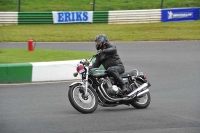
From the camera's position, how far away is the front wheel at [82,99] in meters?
9.88

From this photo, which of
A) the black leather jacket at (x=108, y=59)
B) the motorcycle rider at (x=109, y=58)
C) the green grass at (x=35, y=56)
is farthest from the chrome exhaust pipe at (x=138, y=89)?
the green grass at (x=35, y=56)

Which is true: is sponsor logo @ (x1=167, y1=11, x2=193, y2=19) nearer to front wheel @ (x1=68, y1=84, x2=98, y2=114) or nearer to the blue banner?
the blue banner

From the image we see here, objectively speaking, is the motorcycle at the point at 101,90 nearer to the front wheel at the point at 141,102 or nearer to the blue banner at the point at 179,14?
the front wheel at the point at 141,102

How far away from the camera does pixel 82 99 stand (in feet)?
32.8

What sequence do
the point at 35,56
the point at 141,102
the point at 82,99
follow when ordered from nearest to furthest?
the point at 82,99
the point at 141,102
the point at 35,56

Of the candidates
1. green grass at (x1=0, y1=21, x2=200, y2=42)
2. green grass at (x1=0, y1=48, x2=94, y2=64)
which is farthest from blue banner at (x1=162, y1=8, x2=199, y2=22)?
green grass at (x1=0, y1=48, x2=94, y2=64)

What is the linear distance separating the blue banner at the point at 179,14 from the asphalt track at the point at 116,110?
15887mm

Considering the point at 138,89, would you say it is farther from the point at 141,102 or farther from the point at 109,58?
the point at 109,58

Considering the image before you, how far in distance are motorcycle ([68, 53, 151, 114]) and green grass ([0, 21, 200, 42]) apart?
51.0 feet

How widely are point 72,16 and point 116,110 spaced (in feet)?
72.2

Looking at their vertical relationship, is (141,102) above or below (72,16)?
below

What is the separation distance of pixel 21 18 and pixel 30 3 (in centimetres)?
570

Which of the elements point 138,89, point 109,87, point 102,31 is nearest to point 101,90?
point 109,87

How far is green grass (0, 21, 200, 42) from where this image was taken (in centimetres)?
2672
